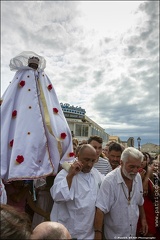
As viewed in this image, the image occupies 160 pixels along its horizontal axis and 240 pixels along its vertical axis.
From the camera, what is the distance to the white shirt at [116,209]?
259cm

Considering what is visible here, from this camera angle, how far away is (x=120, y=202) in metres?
2.63

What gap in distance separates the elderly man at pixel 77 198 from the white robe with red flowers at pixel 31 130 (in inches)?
9.5

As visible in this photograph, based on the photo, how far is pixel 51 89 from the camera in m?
3.12

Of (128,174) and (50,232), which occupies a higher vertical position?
(128,174)

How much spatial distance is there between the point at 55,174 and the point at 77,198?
1.36ft

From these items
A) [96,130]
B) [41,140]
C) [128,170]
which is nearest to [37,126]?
[41,140]

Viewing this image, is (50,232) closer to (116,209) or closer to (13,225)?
(13,225)

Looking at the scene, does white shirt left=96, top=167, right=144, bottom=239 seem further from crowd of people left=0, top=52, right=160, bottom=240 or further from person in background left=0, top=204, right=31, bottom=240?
person in background left=0, top=204, right=31, bottom=240

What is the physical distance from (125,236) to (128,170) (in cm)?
69

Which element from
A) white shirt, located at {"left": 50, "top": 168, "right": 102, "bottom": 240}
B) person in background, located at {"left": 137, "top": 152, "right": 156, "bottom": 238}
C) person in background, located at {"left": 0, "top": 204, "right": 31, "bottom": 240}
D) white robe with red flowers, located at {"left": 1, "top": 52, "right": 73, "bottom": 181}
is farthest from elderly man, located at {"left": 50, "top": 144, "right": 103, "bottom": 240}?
person in background, located at {"left": 0, "top": 204, "right": 31, "bottom": 240}

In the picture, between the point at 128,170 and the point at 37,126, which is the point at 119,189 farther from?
the point at 37,126

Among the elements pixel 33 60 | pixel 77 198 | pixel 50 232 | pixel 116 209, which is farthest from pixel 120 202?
pixel 33 60

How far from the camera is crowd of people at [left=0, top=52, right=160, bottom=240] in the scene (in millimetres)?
2541

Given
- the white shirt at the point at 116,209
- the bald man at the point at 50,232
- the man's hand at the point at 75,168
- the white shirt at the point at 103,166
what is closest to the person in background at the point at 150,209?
the white shirt at the point at 116,209
